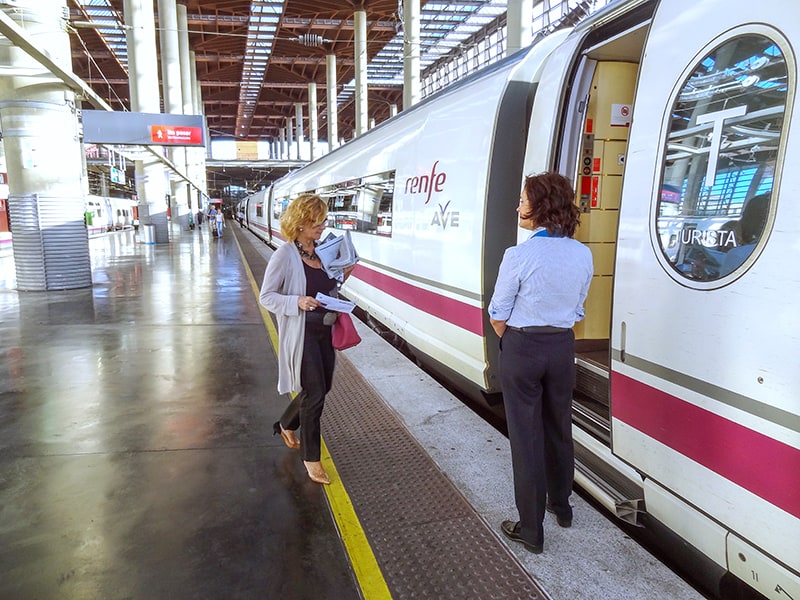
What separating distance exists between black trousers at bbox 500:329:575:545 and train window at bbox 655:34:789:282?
60cm

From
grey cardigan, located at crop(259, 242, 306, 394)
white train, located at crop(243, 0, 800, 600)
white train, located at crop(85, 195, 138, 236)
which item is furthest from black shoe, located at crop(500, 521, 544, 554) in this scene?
white train, located at crop(85, 195, 138, 236)

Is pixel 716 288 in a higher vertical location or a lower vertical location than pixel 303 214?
lower

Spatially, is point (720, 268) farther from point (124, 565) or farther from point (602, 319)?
point (124, 565)

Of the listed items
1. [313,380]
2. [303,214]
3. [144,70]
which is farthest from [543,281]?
[144,70]

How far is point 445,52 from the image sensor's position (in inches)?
1438

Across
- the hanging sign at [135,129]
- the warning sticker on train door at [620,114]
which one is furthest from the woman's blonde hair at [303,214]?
the hanging sign at [135,129]

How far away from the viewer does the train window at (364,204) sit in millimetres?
6363

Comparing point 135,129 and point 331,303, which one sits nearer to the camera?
point 331,303

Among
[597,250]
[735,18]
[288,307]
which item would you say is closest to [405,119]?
[597,250]

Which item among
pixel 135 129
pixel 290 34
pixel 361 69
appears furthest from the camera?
pixel 290 34

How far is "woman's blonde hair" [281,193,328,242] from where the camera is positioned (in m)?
2.88

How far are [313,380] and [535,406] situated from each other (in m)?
1.27

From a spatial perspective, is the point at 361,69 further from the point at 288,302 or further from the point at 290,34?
the point at 288,302

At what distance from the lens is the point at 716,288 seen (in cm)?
203
